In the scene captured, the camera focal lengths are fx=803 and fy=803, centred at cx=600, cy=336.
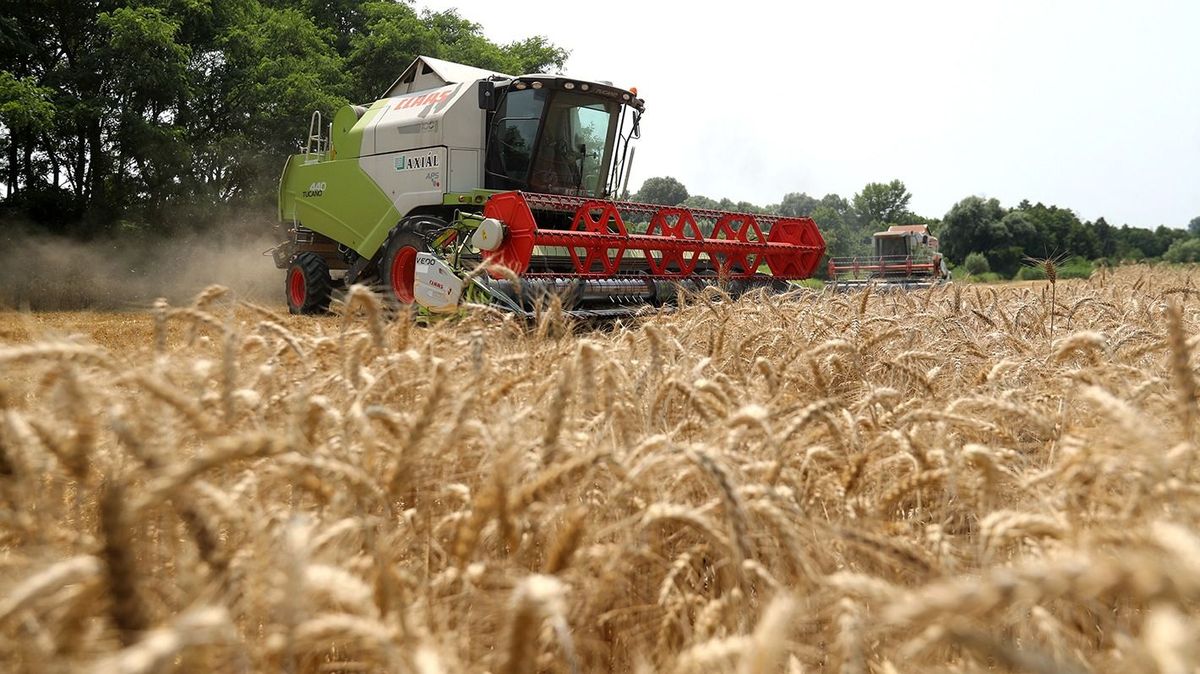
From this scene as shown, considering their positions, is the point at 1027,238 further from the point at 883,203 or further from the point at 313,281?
the point at 313,281

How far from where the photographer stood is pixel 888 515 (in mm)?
1624

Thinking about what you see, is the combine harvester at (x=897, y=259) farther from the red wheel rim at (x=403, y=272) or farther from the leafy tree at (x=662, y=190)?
the leafy tree at (x=662, y=190)

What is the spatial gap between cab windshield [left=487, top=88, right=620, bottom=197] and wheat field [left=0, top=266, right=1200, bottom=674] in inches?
277

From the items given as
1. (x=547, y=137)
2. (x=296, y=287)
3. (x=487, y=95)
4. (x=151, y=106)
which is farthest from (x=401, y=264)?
(x=151, y=106)

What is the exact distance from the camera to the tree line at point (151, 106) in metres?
13.3

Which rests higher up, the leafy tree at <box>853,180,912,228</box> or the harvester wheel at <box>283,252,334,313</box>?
the leafy tree at <box>853,180,912,228</box>

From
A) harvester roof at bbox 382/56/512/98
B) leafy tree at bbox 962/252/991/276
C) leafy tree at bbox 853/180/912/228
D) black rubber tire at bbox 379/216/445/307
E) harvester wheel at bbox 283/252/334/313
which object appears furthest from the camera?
leafy tree at bbox 853/180/912/228

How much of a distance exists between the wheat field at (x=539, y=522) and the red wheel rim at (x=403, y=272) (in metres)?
6.44

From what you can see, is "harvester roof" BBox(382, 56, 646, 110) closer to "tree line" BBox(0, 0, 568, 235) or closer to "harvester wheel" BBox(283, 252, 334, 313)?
"harvester wheel" BBox(283, 252, 334, 313)

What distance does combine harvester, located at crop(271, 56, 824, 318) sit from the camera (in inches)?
281

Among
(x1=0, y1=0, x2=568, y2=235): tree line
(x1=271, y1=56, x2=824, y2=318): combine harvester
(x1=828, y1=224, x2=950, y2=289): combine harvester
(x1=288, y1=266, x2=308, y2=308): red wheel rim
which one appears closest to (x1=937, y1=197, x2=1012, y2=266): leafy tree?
(x1=828, y1=224, x2=950, y2=289): combine harvester

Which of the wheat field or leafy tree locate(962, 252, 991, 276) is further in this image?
leafy tree locate(962, 252, 991, 276)

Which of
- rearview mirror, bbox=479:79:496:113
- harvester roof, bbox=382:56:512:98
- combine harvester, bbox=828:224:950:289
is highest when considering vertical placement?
harvester roof, bbox=382:56:512:98

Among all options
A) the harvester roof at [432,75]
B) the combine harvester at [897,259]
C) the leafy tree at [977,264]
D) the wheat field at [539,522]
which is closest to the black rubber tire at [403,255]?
the harvester roof at [432,75]
